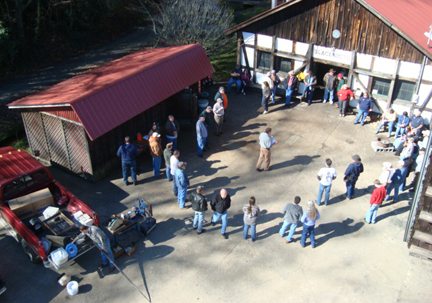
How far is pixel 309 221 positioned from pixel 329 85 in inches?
368

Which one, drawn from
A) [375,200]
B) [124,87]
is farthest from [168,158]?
[375,200]

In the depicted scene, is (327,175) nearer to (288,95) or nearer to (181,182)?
(181,182)

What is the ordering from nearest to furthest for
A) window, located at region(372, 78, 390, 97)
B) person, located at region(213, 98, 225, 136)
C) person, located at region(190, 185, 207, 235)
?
person, located at region(190, 185, 207, 235), person, located at region(213, 98, 225, 136), window, located at region(372, 78, 390, 97)

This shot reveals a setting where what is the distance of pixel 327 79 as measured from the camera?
62.6 feet

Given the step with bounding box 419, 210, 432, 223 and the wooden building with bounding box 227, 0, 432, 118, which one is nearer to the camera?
the step with bounding box 419, 210, 432, 223

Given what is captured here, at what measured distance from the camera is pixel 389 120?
16875 mm

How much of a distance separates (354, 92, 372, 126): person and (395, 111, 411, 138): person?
1.33 metres

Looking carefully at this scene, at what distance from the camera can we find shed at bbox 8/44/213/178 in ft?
45.0

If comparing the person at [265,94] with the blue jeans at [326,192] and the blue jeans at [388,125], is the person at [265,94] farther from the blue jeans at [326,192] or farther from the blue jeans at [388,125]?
the blue jeans at [326,192]

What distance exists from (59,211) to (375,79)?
1319cm

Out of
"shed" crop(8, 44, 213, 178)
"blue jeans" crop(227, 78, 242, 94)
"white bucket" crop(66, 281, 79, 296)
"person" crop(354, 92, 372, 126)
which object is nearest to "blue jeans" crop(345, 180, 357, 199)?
"person" crop(354, 92, 372, 126)

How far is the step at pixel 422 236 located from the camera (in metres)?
11.3

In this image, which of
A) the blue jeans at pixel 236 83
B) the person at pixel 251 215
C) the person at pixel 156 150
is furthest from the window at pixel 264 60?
the person at pixel 251 215

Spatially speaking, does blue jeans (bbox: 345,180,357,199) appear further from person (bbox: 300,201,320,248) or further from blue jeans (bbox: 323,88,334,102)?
blue jeans (bbox: 323,88,334,102)
